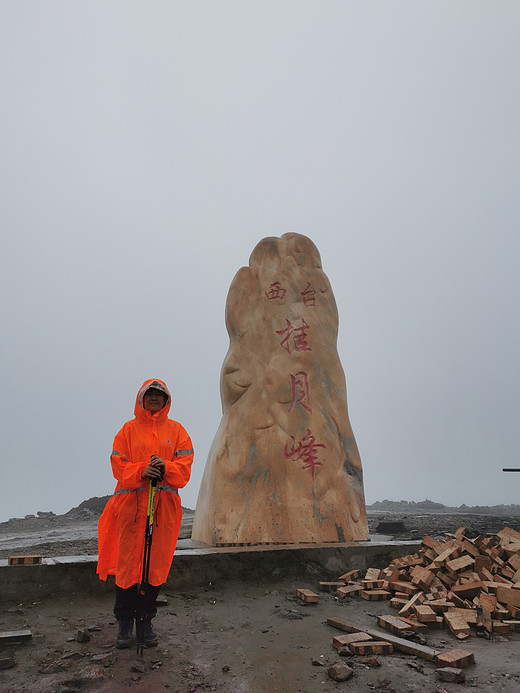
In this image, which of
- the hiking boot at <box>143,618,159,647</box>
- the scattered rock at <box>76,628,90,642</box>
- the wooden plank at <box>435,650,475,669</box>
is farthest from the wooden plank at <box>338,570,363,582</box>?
the scattered rock at <box>76,628,90,642</box>

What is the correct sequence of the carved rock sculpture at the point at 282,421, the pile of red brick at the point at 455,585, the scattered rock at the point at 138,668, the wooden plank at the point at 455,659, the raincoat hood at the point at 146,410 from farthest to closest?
the carved rock sculpture at the point at 282,421 → the pile of red brick at the point at 455,585 → the raincoat hood at the point at 146,410 → the wooden plank at the point at 455,659 → the scattered rock at the point at 138,668

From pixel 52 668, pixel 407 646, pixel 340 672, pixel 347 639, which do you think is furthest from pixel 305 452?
pixel 52 668

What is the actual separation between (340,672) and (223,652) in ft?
2.61

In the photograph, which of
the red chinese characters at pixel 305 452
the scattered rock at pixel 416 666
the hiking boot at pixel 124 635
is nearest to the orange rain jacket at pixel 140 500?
the hiking boot at pixel 124 635

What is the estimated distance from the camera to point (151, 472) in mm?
2980

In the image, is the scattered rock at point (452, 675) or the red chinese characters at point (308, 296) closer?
the scattered rock at point (452, 675)

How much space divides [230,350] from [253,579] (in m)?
2.91

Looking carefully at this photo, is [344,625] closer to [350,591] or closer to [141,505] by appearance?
[350,591]

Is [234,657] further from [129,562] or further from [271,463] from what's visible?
[271,463]

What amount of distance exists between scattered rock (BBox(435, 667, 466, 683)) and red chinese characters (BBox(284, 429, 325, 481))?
3439 millimetres

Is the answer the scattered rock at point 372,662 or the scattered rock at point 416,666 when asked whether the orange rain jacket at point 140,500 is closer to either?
the scattered rock at point 372,662

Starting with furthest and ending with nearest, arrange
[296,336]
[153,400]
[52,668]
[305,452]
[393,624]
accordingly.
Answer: [296,336], [305,452], [393,624], [153,400], [52,668]

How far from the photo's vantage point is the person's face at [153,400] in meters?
3.25

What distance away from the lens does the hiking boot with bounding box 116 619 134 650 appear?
3.00m
